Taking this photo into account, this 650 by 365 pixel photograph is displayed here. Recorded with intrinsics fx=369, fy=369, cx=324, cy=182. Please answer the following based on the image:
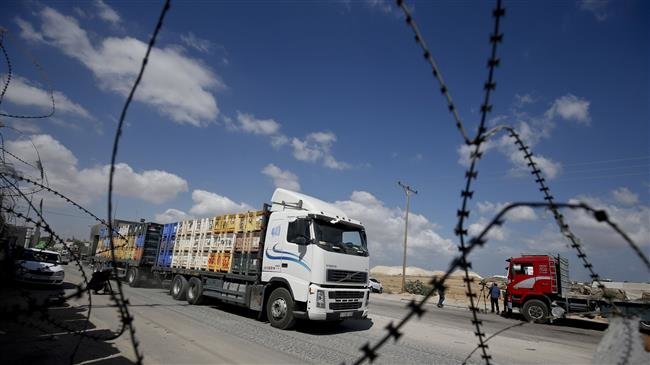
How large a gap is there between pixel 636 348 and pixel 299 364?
5.57 metres

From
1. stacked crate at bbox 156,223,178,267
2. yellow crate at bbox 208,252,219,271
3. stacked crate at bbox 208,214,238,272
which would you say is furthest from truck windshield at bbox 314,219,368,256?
stacked crate at bbox 156,223,178,267

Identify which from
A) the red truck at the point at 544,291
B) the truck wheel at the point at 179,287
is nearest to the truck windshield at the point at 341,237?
the truck wheel at the point at 179,287

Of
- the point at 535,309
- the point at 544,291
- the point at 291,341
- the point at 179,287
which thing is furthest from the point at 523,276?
the point at 179,287

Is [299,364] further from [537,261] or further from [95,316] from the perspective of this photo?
[537,261]

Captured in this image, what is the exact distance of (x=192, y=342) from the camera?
7.71 meters

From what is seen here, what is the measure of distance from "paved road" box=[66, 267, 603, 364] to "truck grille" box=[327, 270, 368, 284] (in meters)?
1.43

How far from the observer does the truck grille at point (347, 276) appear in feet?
32.2

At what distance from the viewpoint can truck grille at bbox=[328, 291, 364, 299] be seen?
977cm

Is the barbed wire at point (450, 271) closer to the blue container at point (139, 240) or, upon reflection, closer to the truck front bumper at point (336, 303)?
the truck front bumper at point (336, 303)

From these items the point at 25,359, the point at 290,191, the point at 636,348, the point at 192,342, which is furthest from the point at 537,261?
the point at 25,359

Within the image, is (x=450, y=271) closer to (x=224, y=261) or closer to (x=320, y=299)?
(x=320, y=299)

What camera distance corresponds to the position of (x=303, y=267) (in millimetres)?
9789

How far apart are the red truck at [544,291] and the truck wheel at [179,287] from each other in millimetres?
14965

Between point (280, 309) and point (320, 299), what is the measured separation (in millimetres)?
1429
